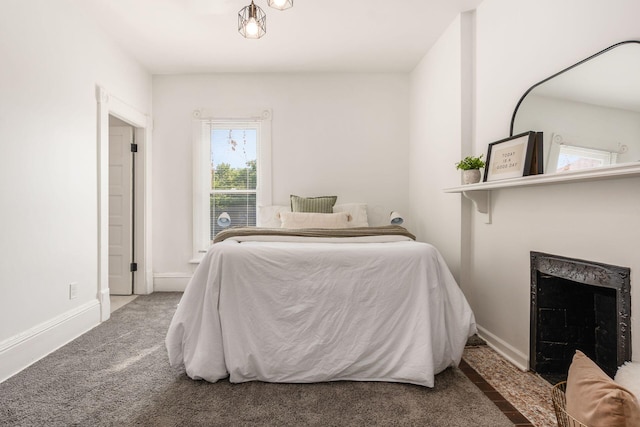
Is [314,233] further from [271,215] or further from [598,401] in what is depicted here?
[598,401]

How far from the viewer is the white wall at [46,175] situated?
2.24 meters

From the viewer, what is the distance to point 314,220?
365 cm

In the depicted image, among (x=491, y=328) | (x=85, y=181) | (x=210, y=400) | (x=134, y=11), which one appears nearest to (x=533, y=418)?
(x=491, y=328)

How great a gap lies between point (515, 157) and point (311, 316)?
1.60m

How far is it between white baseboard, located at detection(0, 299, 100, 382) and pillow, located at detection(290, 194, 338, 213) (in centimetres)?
210

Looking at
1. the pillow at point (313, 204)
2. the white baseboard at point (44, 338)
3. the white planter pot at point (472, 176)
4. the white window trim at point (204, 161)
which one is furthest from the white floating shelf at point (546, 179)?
the white baseboard at point (44, 338)

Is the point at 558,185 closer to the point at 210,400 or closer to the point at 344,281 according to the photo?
the point at 344,281

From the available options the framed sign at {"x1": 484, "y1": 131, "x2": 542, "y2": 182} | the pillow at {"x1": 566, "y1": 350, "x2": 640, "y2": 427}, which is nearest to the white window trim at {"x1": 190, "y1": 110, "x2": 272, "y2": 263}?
the framed sign at {"x1": 484, "y1": 131, "x2": 542, "y2": 182}

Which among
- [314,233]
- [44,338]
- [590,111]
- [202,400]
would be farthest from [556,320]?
[44,338]

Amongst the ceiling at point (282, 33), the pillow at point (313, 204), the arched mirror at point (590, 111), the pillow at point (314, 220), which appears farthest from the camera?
the pillow at point (313, 204)

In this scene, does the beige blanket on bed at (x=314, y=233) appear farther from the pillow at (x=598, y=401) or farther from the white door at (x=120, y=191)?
the white door at (x=120, y=191)

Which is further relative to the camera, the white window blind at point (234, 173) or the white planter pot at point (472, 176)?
the white window blind at point (234, 173)

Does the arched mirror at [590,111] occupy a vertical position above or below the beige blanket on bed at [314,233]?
above

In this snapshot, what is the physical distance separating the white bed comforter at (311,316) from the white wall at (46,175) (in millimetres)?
1123
